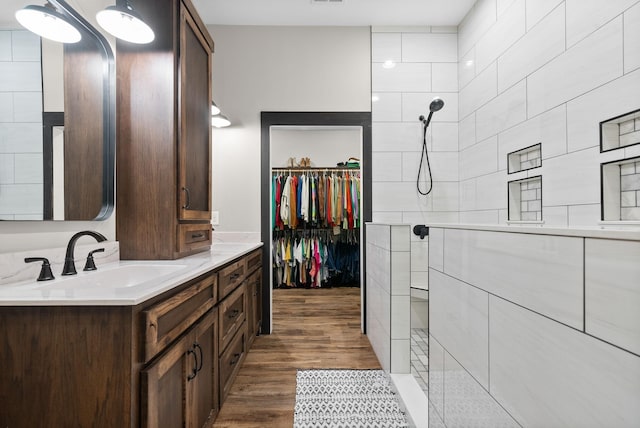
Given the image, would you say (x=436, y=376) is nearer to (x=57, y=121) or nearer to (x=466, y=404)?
(x=466, y=404)

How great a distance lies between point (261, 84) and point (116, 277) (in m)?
2.00

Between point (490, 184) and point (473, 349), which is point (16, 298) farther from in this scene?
point (490, 184)

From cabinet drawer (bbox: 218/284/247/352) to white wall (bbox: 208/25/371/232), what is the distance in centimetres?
87

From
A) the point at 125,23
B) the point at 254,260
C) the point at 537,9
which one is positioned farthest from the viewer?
the point at 254,260

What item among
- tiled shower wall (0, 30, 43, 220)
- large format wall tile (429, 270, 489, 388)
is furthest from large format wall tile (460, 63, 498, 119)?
tiled shower wall (0, 30, 43, 220)

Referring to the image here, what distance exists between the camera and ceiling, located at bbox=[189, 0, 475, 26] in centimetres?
238

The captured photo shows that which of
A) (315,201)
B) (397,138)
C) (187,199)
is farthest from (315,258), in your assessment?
(187,199)

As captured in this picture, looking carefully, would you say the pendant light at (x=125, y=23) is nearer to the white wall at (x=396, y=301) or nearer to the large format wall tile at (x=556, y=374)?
the white wall at (x=396, y=301)

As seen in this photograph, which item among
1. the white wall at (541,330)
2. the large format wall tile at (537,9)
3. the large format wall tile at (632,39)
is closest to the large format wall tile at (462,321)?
the white wall at (541,330)

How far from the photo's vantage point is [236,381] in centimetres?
184

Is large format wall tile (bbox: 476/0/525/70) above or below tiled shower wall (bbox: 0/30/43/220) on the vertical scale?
above

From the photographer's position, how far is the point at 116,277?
1.32 metres

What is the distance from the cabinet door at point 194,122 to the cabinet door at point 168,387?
761 millimetres

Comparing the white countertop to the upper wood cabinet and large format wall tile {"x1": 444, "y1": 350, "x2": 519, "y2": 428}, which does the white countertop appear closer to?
the upper wood cabinet
